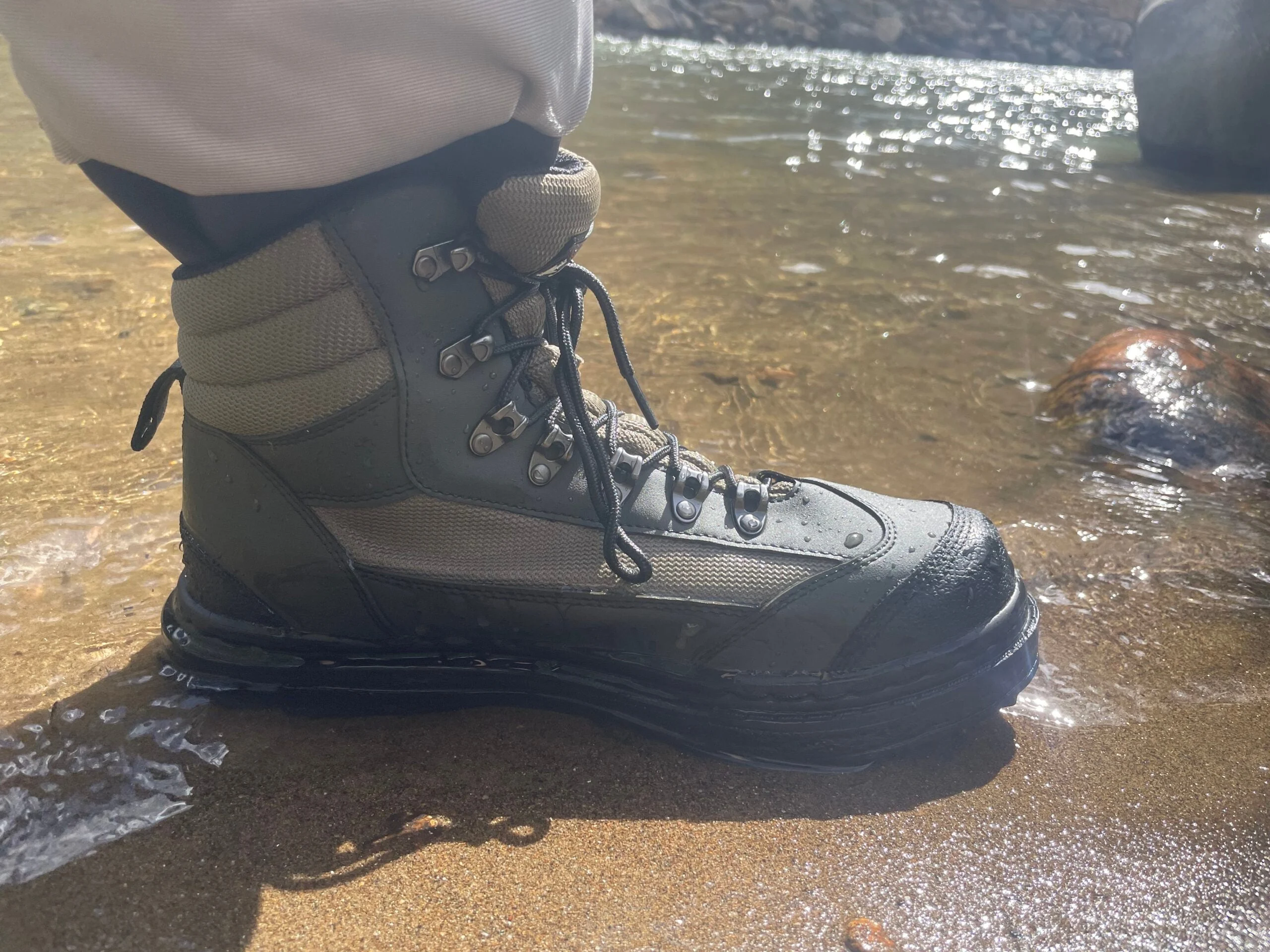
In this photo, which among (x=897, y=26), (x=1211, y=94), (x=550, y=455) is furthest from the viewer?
(x=897, y=26)

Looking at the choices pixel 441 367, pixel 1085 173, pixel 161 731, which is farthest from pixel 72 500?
pixel 1085 173

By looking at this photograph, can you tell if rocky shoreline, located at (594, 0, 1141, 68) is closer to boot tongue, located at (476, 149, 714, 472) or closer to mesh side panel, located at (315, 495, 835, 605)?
boot tongue, located at (476, 149, 714, 472)

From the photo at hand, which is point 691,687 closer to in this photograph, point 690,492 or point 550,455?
point 690,492

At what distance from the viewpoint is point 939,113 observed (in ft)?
28.9

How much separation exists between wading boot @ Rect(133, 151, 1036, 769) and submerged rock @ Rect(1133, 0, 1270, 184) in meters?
6.25

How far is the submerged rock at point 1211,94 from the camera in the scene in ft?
20.6

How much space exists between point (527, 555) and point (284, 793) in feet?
→ 1.35

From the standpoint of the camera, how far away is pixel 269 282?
1068 millimetres

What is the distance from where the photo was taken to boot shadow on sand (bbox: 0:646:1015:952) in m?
1.01

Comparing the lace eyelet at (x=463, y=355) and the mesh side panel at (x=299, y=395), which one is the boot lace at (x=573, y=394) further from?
the mesh side panel at (x=299, y=395)

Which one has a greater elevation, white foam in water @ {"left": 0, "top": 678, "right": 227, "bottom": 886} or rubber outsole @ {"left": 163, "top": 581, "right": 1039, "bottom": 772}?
rubber outsole @ {"left": 163, "top": 581, "right": 1039, "bottom": 772}

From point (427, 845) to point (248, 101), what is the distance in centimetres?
83

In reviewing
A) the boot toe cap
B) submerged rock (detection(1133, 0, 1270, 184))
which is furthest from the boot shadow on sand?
submerged rock (detection(1133, 0, 1270, 184))

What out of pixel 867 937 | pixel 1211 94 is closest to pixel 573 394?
pixel 867 937
